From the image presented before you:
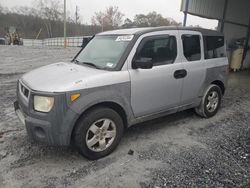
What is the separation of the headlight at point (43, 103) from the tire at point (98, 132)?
1.42ft

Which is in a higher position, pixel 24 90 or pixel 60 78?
pixel 60 78

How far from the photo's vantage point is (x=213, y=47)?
15.5 ft

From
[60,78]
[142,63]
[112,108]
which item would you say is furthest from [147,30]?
[60,78]

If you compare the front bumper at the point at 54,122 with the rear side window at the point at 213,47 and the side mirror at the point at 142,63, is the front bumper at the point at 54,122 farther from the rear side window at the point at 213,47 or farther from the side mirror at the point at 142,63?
the rear side window at the point at 213,47

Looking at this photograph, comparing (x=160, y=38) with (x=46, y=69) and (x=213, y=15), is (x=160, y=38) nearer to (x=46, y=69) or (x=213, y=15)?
A: (x=46, y=69)

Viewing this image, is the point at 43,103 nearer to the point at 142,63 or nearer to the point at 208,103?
the point at 142,63

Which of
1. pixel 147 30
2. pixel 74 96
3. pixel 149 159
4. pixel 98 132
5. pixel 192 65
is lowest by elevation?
pixel 149 159

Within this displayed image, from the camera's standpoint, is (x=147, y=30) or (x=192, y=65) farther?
(x=192, y=65)

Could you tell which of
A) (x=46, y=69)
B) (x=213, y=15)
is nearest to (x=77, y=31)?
(x=213, y=15)

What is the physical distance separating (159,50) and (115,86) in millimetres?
1072

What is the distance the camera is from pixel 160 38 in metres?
3.83

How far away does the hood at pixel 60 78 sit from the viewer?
9.63ft

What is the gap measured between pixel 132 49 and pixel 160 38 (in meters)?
0.62

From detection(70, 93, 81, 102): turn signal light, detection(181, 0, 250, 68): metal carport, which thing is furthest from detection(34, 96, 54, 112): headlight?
detection(181, 0, 250, 68): metal carport
